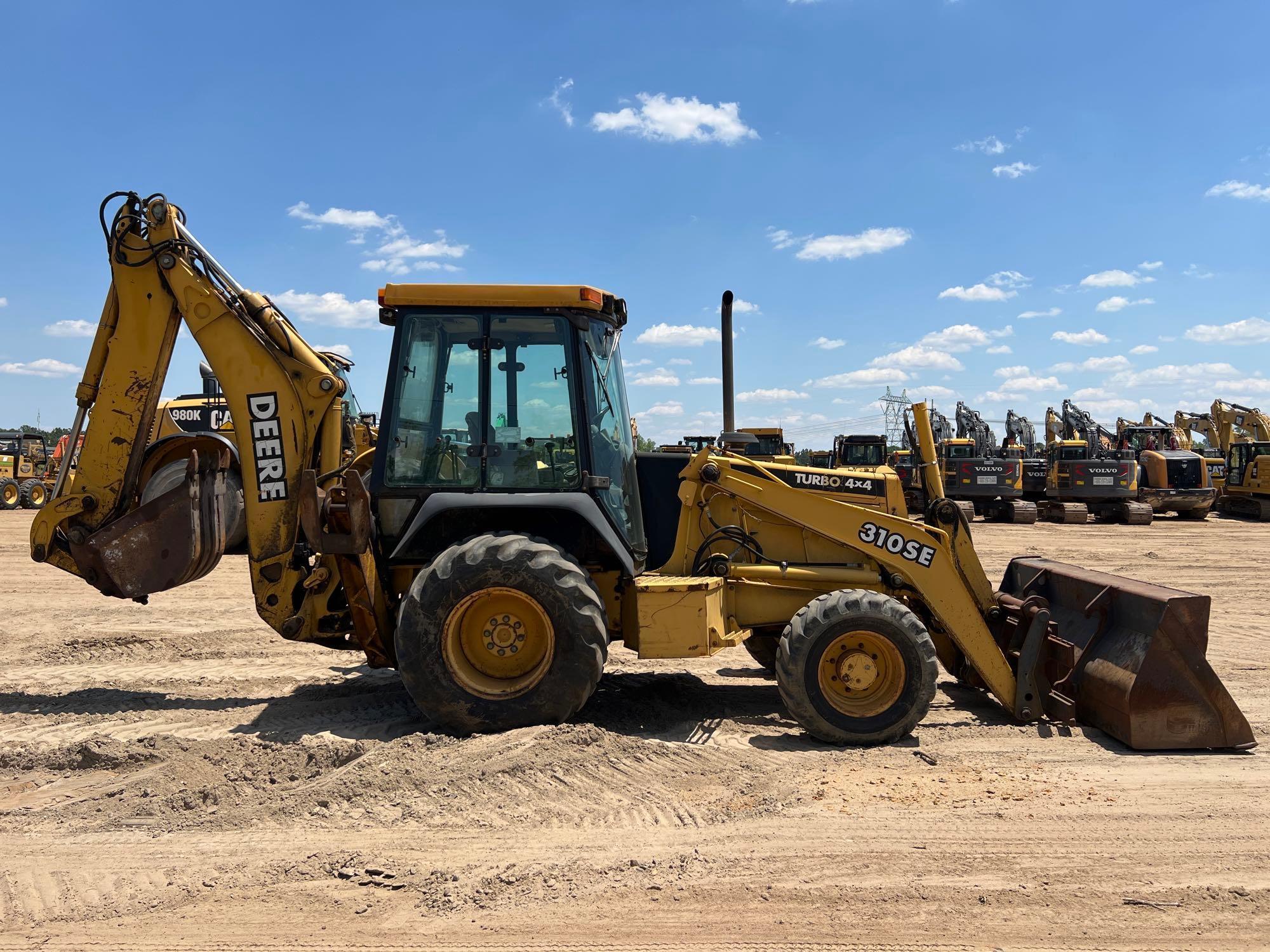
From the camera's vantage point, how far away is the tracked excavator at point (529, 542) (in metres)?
5.29

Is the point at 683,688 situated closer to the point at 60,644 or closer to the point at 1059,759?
the point at 1059,759

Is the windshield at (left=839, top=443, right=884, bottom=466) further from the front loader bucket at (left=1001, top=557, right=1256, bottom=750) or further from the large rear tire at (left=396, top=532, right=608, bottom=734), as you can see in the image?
the large rear tire at (left=396, top=532, right=608, bottom=734)

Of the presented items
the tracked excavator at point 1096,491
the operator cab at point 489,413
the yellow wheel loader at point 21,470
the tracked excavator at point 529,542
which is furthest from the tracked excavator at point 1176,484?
the yellow wheel loader at point 21,470

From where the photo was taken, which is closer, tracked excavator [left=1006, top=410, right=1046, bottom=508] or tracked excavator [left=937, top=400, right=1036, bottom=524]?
tracked excavator [left=937, top=400, right=1036, bottom=524]

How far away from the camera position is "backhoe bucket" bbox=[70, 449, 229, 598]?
5926mm

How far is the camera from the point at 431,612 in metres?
5.24

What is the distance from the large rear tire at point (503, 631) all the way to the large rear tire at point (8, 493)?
2903 centimetres

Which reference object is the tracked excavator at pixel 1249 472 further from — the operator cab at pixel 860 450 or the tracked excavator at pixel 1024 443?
the operator cab at pixel 860 450

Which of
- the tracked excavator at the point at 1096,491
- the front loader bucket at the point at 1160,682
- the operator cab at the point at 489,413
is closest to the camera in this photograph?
the front loader bucket at the point at 1160,682

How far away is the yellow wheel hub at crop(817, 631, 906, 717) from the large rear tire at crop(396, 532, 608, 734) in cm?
138

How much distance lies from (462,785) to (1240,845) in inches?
142

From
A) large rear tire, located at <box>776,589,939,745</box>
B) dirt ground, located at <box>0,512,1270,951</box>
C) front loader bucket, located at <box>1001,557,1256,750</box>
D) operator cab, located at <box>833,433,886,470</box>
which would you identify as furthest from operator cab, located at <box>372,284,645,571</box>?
operator cab, located at <box>833,433,886,470</box>

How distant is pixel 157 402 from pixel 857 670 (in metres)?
4.97

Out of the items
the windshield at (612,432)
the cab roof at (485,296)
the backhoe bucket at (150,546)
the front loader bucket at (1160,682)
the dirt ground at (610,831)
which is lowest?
the dirt ground at (610,831)
